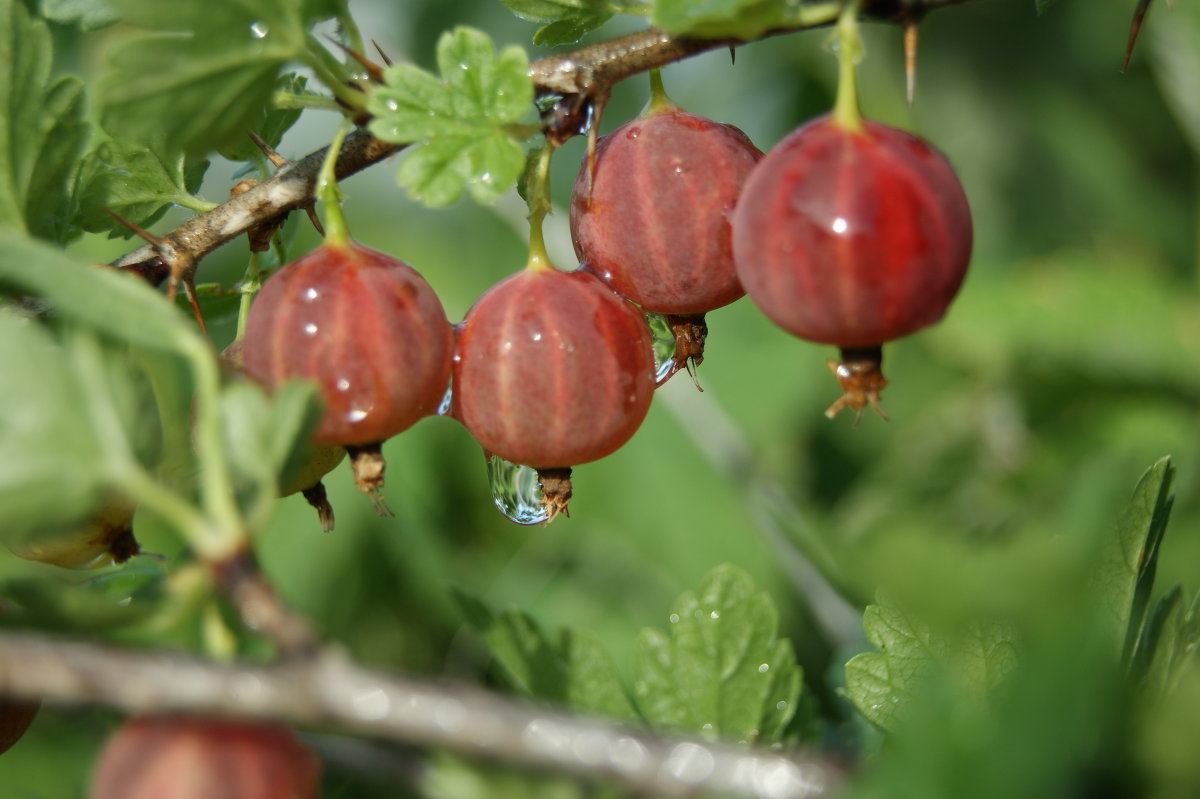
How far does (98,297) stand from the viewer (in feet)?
2.17

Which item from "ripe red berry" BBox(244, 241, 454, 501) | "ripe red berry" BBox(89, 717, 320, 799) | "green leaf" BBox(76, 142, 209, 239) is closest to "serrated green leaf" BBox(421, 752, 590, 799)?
"ripe red berry" BBox(89, 717, 320, 799)

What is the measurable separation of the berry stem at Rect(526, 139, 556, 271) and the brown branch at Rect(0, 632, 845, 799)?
443 millimetres

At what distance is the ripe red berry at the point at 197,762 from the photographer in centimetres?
60

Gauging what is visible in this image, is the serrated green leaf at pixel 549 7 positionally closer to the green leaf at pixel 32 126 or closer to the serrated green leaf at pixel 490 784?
the green leaf at pixel 32 126

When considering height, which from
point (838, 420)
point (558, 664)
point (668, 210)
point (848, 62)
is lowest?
point (838, 420)

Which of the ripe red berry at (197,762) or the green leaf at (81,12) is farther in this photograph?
the green leaf at (81,12)

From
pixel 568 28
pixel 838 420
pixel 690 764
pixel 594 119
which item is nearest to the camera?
pixel 690 764

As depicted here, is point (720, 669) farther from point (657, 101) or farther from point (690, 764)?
point (657, 101)

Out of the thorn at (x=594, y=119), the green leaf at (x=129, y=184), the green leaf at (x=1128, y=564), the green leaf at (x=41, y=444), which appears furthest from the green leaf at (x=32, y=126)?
the green leaf at (x=1128, y=564)

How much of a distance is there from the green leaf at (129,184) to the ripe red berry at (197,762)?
54cm

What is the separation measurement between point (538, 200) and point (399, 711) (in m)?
0.50

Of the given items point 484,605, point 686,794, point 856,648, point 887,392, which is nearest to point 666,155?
point 484,605

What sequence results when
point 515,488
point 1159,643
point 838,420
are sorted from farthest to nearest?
point 838,420 < point 515,488 < point 1159,643

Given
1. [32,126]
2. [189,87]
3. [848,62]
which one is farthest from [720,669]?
[32,126]
